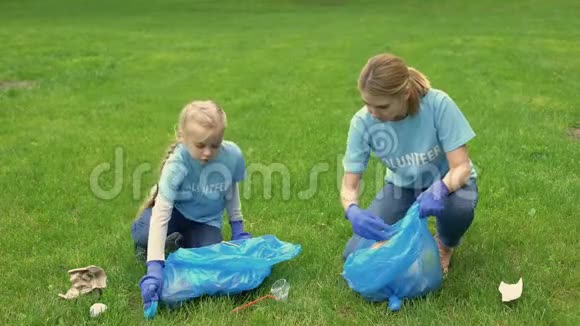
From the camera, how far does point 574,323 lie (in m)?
2.85

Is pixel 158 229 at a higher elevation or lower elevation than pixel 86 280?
higher

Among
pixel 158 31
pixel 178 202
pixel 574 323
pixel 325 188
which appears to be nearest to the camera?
pixel 574 323

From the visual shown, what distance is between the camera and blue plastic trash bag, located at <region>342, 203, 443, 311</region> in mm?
3068

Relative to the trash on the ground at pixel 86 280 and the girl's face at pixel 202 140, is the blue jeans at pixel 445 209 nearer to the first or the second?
the girl's face at pixel 202 140

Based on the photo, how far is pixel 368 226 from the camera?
122 inches

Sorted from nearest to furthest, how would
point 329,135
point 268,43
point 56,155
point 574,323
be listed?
point 574,323 < point 56,155 < point 329,135 < point 268,43

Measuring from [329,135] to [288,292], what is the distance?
11.1 ft

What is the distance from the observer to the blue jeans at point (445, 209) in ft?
10.7

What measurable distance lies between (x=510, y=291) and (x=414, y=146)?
2.69ft

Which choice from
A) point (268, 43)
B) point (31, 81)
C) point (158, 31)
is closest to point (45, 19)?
point (158, 31)

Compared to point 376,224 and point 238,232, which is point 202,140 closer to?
point 238,232

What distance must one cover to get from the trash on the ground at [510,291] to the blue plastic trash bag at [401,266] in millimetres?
287

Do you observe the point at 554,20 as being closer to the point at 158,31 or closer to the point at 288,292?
Answer: the point at 158,31

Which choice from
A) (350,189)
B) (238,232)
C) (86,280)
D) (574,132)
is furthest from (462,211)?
(574,132)
